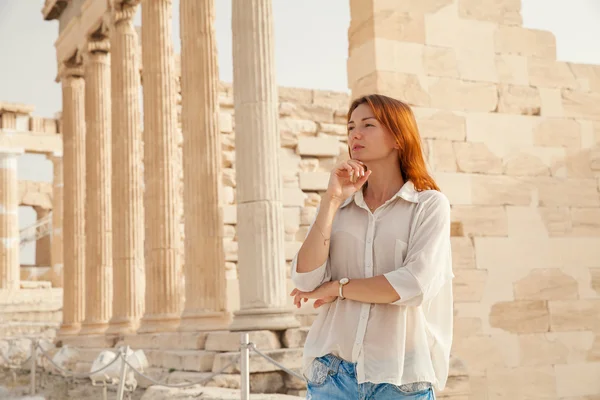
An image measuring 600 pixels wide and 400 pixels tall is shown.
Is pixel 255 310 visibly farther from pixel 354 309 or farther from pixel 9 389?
pixel 354 309

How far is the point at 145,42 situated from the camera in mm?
20250

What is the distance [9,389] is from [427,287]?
56.3ft

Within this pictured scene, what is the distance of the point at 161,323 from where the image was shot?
18.8 meters

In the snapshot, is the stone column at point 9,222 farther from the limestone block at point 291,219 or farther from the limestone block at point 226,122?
the limestone block at point 291,219

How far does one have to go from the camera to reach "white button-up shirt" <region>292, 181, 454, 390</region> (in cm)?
345

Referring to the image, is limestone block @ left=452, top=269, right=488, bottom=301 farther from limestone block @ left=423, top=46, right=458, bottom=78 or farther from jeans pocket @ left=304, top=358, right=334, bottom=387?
jeans pocket @ left=304, top=358, right=334, bottom=387

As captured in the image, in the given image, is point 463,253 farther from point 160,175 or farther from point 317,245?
point 160,175

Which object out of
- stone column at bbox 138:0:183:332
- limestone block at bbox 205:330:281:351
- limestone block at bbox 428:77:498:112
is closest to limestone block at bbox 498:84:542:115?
limestone block at bbox 428:77:498:112

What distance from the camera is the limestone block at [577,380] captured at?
1173 cm

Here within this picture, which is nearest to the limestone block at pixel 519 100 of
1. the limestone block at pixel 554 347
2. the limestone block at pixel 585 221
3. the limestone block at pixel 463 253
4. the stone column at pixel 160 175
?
the limestone block at pixel 585 221

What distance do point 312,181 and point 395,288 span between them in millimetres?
15468

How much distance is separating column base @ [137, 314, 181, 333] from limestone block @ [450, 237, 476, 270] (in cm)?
875

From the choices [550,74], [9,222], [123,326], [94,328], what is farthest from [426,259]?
[9,222]

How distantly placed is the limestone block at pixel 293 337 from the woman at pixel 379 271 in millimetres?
9772
